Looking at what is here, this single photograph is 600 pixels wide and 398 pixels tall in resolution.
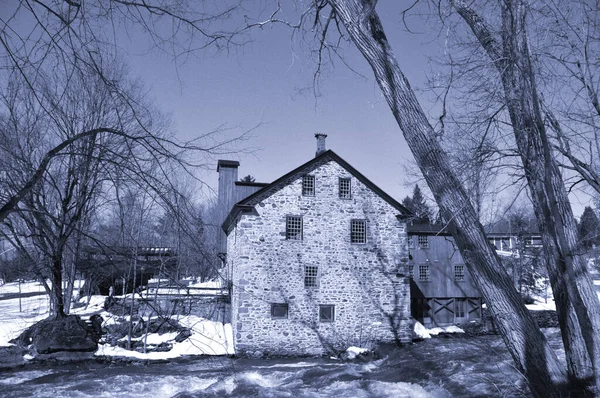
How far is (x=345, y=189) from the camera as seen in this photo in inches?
763

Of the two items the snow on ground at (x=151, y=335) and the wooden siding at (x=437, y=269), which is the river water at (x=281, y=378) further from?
the wooden siding at (x=437, y=269)

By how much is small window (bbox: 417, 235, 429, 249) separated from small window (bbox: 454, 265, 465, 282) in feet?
7.96

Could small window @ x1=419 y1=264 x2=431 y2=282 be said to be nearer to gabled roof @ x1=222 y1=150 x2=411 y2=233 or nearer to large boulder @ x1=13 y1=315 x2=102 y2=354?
gabled roof @ x1=222 y1=150 x2=411 y2=233

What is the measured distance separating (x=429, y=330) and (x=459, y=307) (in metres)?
3.77

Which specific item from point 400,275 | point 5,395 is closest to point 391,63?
point 5,395

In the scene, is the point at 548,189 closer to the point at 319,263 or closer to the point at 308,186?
the point at 319,263

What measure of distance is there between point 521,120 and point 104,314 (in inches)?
822

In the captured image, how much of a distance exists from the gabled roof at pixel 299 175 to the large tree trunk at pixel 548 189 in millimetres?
13533

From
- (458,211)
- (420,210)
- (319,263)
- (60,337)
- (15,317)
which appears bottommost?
(60,337)

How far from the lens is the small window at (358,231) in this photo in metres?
19.2

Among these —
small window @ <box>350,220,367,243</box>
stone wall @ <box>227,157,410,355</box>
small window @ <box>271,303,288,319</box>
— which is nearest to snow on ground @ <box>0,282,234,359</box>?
stone wall @ <box>227,157,410,355</box>

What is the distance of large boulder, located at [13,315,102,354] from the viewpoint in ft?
53.1

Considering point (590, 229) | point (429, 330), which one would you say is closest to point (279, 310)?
point (429, 330)

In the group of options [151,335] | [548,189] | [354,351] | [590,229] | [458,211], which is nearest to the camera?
[458,211]
